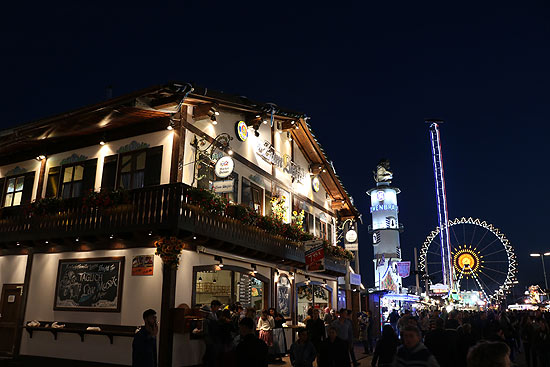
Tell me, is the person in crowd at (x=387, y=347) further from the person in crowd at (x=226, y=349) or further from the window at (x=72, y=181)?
the window at (x=72, y=181)

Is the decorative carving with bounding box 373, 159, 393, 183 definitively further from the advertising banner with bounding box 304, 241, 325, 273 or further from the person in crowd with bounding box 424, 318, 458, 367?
the person in crowd with bounding box 424, 318, 458, 367

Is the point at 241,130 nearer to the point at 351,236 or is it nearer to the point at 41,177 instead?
the point at 41,177

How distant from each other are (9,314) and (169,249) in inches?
335

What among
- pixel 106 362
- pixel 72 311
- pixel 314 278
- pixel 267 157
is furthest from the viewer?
pixel 314 278

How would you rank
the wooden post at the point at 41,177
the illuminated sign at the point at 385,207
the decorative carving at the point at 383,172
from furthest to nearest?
the decorative carving at the point at 383,172, the illuminated sign at the point at 385,207, the wooden post at the point at 41,177

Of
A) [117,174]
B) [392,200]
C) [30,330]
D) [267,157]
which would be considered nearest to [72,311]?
[30,330]

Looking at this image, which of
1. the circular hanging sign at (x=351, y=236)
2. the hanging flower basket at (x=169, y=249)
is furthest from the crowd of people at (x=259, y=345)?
the circular hanging sign at (x=351, y=236)

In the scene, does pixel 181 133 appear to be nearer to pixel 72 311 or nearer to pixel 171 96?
pixel 171 96

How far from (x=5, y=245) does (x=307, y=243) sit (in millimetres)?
12731

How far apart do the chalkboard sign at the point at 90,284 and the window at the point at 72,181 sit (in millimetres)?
2785

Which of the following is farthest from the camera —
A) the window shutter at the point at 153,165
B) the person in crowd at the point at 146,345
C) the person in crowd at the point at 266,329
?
the person in crowd at the point at 266,329

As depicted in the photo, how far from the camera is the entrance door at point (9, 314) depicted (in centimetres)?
1791

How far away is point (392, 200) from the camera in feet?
319

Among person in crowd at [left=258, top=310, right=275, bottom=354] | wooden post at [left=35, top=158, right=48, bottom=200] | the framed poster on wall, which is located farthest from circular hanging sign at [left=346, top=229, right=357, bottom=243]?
wooden post at [left=35, top=158, right=48, bottom=200]
